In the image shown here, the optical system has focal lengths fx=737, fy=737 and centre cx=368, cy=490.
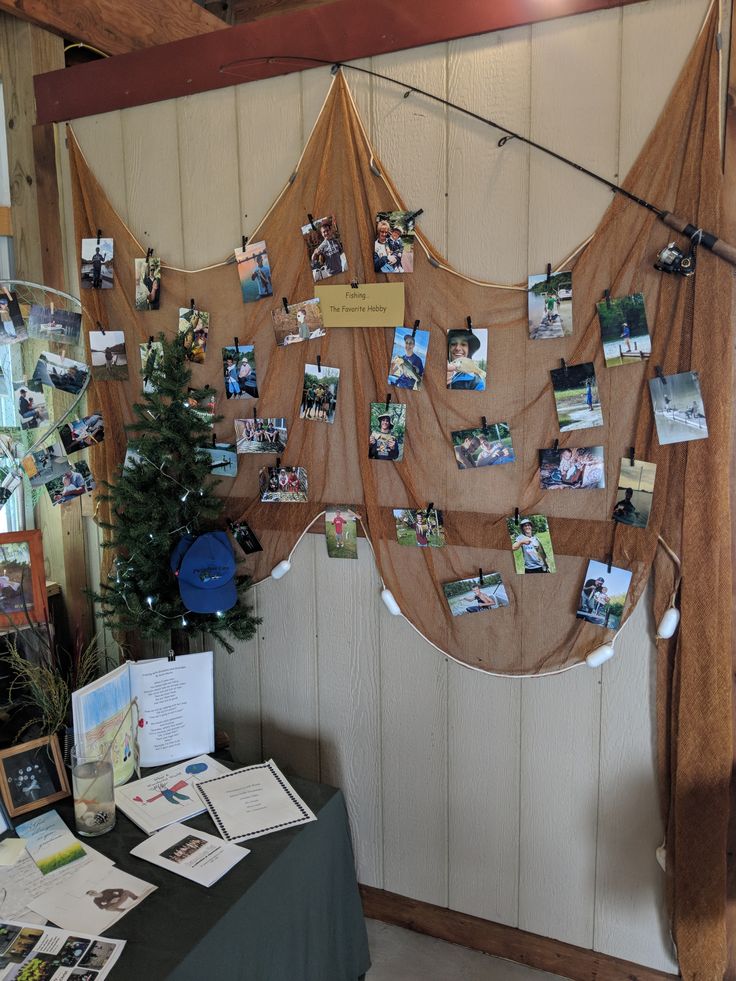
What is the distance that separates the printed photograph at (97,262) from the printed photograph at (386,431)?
35.0 inches

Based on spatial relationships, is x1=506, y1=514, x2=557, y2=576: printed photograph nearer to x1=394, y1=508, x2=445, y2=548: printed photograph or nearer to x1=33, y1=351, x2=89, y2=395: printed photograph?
x1=394, y1=508, x2=445, y2=548: printed photograph

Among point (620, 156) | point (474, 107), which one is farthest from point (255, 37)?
point (620, 156)

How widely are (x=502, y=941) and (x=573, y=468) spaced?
1205 mm

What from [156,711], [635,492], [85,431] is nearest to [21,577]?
[85,431]

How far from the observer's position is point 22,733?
182 cm

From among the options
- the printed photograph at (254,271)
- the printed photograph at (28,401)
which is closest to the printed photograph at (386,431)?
the printed photograph at (254,271)

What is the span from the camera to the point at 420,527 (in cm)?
177

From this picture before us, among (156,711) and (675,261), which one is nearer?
(675,261)

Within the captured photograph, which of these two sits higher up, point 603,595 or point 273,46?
point 273,46

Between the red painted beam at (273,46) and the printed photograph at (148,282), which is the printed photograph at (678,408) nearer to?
the red painted beam at (273,46)

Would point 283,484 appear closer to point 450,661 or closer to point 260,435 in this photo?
point 260,435

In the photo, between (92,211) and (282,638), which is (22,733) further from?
(92,211)

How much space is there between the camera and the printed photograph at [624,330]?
1.54 metres

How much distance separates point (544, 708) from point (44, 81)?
2.15 m
